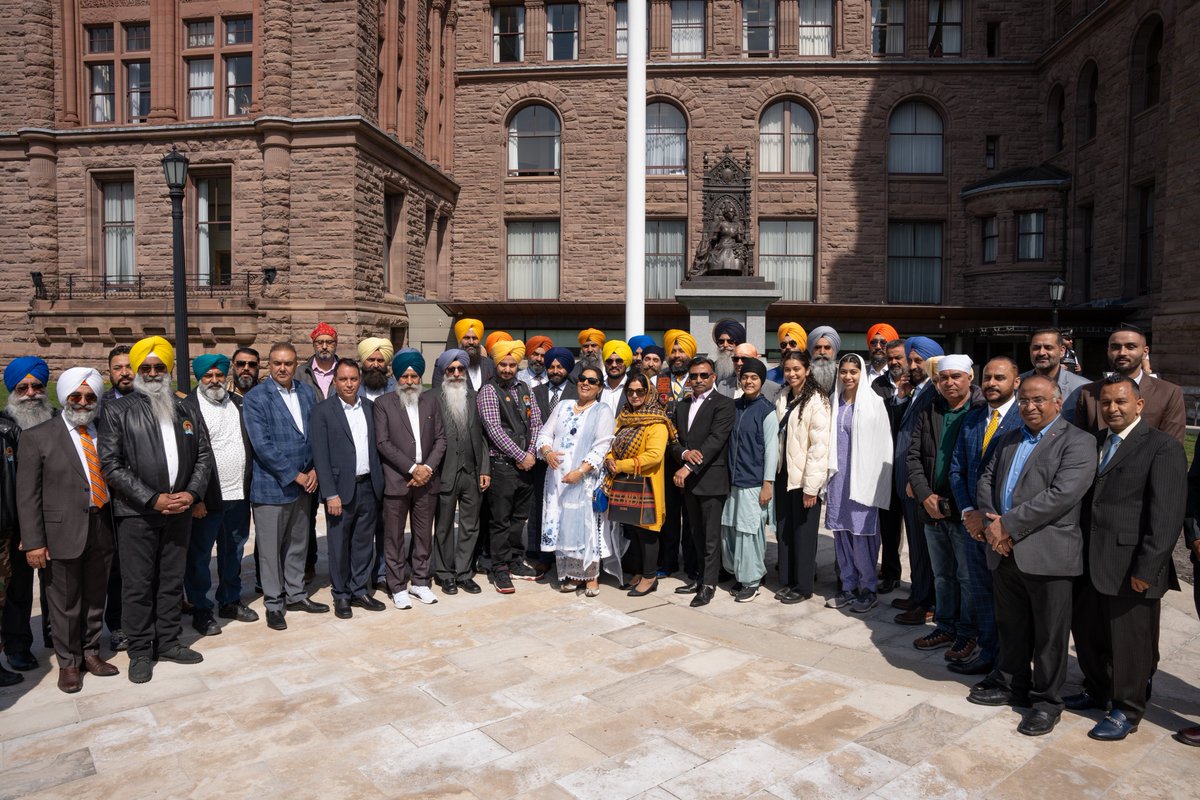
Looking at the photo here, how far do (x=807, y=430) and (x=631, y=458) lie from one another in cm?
149

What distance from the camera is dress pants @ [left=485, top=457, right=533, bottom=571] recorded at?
283 inches

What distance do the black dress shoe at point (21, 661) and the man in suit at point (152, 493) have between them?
0.72 metres

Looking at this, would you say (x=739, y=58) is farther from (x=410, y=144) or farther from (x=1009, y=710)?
(x=1009, y=710)

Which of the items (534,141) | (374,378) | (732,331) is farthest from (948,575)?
(534,141)

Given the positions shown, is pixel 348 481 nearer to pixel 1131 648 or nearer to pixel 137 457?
pixel 137 457

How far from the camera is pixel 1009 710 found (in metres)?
4.54

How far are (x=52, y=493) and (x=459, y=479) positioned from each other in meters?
3.00

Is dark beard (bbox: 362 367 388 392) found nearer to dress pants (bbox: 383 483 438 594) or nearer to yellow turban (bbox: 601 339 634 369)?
dress pants (bbox: 383 483 438 594)

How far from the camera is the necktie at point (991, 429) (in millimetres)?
4941

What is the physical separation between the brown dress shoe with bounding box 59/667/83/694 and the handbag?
3.94m

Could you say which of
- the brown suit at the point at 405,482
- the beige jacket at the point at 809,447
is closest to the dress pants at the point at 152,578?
the brown suit at the point at 405,482

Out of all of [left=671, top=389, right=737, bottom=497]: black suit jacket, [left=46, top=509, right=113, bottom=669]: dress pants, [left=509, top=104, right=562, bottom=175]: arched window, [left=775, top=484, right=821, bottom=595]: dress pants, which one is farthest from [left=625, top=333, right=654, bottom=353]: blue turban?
→ [left=509, top=104, right=562, bottom=175]: arched window

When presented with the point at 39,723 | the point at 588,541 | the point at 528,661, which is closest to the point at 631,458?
the point at 588,541

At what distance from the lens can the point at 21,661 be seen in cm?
518
